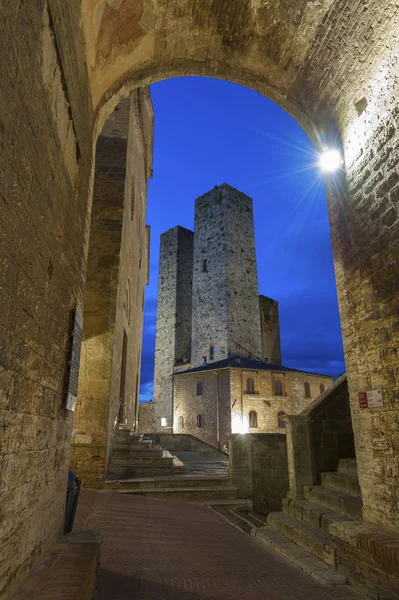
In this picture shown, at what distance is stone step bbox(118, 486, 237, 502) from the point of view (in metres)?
7.89

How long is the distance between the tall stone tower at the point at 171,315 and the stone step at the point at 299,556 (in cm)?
2489

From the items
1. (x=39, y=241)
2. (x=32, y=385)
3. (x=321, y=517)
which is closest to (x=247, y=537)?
(x=321, y=517)

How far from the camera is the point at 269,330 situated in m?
33.8

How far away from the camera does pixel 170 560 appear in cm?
412

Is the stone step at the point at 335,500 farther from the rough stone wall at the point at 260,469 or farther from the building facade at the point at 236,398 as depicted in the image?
the building facade at the point at 236,398

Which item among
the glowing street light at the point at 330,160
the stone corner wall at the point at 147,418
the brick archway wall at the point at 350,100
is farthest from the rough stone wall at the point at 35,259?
the stone corner wall at the point at 147,418

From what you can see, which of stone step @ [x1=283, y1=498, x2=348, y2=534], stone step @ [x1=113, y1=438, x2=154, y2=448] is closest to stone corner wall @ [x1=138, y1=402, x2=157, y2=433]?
stone step @ [x1=113, y1=438, x2=154, y2=448]

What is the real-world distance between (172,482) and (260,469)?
277 centimetres

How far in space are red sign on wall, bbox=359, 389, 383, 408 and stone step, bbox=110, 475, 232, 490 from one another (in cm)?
525

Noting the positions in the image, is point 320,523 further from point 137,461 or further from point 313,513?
point 137,461

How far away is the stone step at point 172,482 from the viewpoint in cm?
798

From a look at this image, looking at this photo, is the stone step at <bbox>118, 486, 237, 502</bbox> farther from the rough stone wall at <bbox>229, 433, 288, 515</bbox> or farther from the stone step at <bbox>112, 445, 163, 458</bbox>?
the stone step at <bbox>112, 445, 163, 458</bbox>

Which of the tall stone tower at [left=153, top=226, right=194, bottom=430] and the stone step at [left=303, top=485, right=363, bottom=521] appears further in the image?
the tall stone tower at [left=153, top=226, right=194, bottom=430]

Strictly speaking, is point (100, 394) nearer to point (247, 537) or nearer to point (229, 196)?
point (247, 537)
